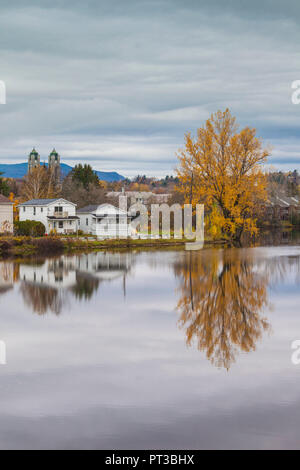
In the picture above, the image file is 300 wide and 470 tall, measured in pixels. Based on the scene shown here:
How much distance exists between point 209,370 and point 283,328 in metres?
3.33

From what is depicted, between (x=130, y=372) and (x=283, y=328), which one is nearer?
(x=130, y=372)

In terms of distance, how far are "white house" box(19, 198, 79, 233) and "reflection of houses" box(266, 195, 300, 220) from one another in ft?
127

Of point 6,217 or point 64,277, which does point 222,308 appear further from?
point 6,217

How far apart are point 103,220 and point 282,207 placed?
46908 mm

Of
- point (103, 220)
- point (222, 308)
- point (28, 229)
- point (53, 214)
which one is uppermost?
point (53, 214)

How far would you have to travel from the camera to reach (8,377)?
7.90 m

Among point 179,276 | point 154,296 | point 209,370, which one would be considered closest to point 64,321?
point 154,296

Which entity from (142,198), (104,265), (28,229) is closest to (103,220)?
(28,229)

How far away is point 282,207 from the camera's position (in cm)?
8706

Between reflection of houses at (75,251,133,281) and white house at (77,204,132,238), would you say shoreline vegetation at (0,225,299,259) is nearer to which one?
reflection of houses at (75,251,133,281)

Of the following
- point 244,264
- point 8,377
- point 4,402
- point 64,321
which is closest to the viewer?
point 4,402

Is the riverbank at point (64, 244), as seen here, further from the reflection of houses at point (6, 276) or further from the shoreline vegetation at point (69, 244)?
the reflection of houses at point (6, 276)
